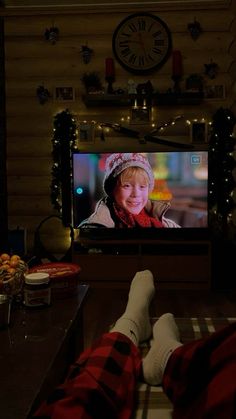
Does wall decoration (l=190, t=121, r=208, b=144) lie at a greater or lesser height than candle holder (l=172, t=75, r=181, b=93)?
lesser

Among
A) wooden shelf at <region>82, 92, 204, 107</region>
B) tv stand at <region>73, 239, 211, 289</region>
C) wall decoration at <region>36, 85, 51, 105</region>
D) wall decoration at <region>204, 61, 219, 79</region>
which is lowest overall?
tv stand at <region>73, 239, 211, 289</region>

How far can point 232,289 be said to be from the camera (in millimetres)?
3826

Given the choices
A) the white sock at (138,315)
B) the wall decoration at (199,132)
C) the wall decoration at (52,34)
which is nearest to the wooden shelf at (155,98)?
the wall decoration at (199,132)

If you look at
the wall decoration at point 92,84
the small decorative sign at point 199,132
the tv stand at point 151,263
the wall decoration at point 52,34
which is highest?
the wall decoration at point 52,34

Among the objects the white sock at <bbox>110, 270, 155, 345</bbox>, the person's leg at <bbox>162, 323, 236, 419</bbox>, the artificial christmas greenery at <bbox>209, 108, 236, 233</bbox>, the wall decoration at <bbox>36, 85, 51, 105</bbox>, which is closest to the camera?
the person's leg at <bbox>162, 323, 236, 419</bbox>

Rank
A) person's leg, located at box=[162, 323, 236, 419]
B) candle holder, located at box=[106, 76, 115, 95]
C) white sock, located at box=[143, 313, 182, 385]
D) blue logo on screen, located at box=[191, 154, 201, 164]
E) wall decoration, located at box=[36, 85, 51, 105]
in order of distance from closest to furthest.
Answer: person's leg, located at box=[162, 323, 236, 419] < white sock, located at box=[143, 313, 182, 385] < blue logo on screen, located at box=[191, 154, 201, 164] < candle holder, located at box=[106, 76, 115, 95] < wall decoration, located at box=[36, 85, 51, 105]

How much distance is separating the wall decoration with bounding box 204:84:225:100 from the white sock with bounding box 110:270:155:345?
294cm

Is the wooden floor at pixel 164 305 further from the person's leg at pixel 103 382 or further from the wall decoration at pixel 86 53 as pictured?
the wall decoration at pixel 86 53

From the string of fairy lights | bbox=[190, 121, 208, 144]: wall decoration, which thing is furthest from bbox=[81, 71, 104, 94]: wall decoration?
bbox=[190, 121, 208, 144]: wall decoration

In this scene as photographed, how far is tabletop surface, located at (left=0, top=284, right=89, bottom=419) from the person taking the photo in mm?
920

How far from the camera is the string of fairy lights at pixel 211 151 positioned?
4074mm

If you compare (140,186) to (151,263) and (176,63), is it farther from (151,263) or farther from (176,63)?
(176,63)

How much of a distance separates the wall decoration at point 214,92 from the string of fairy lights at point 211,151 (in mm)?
211

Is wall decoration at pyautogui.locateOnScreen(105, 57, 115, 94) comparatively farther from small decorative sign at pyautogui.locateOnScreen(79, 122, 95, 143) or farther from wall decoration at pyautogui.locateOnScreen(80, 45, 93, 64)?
small decorative sign at pyautogui.locateOnScreen(79, 122, 95, 143)
